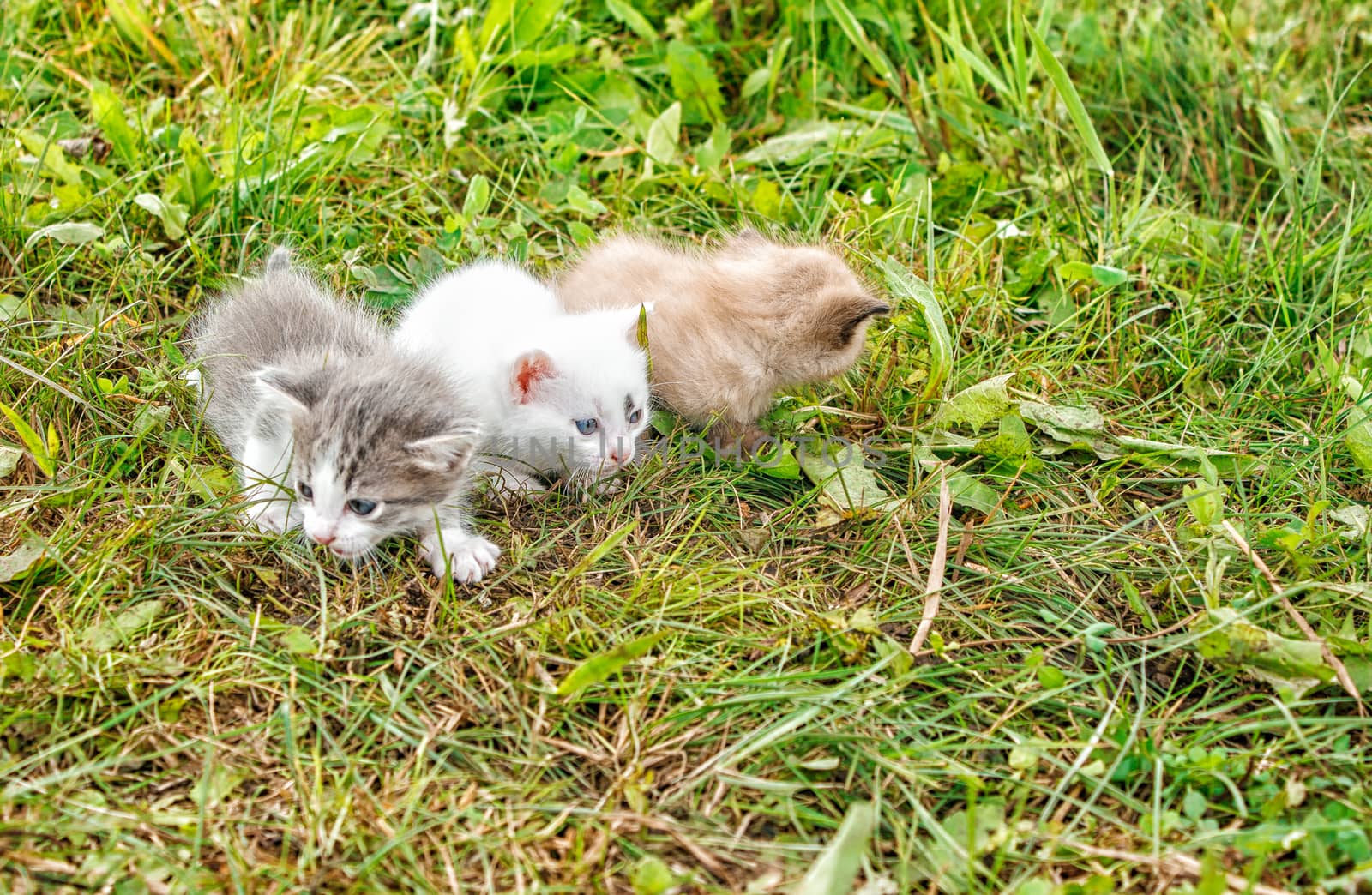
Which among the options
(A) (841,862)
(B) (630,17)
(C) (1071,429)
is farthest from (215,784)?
(B) (630,17)

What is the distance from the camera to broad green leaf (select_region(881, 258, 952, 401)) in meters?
3.07

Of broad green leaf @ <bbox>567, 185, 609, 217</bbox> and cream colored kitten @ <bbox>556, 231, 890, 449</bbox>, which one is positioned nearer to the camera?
cream colored kitten @ <bbox>556, 231, 890, 449</bbox>

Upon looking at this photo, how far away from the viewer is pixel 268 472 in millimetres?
2686

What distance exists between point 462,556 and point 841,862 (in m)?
1.14

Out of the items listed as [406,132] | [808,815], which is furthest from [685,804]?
[406,132]

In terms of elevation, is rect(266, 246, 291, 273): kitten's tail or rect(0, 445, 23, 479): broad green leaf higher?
rect(266, 246, 291, 273): kitten's tail

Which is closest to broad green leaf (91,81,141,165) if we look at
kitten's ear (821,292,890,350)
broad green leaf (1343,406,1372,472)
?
kitten's ear (821,292,890,350)

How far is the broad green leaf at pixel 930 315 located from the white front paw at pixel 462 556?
1.28 meters

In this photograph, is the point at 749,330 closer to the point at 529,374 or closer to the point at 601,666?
the point at 529,374

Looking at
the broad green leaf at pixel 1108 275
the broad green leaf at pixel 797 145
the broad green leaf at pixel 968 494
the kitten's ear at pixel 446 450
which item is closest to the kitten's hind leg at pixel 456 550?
the kitten's ear at pixel 446 450

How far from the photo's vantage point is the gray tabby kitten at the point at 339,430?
252 centimetres

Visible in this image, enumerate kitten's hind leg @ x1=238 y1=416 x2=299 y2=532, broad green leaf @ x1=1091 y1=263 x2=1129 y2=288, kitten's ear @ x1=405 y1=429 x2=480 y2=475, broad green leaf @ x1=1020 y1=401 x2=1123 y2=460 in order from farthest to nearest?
broad green leaf @ x1=1091 y1=263 x2=1129 y2=288, broad green leaf @ x1=1020 y1=401 x2=1123 y2=460, kitten's hind leg @ x1=238 y1=416 x2=299 y2=532, kitten's ear @ x1=405 y1=429 x2=480 y2=475

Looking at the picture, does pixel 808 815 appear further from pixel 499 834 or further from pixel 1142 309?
pixel 1142 309

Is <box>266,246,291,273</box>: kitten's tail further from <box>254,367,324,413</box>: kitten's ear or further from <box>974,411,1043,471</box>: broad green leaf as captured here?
<box>974,411,1043,471</box>: broad green leaf
